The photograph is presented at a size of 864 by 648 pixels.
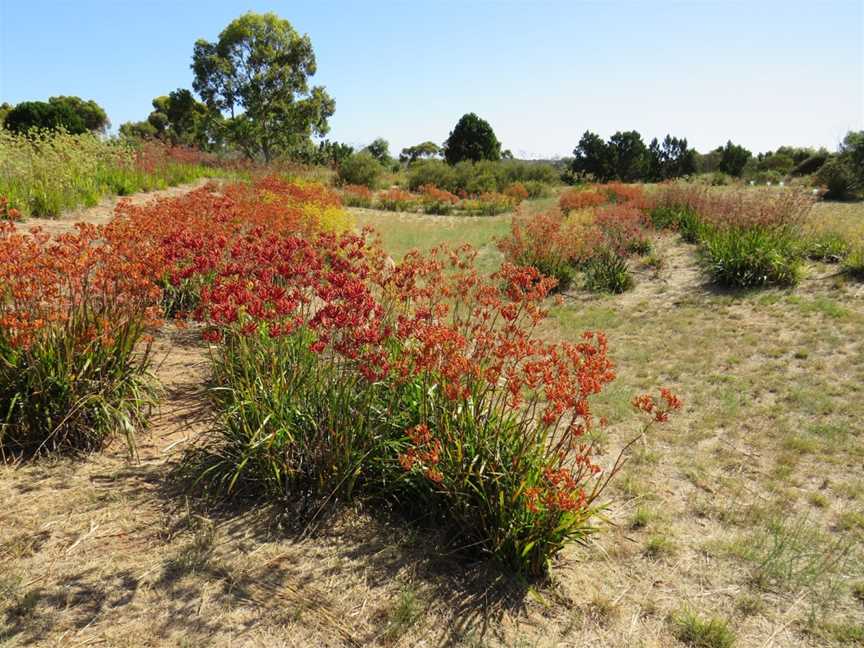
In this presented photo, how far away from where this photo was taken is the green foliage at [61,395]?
10.8 feet

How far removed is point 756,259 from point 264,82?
30190mm

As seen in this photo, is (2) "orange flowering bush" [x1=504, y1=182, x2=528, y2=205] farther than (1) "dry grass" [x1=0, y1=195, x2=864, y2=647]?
Yes

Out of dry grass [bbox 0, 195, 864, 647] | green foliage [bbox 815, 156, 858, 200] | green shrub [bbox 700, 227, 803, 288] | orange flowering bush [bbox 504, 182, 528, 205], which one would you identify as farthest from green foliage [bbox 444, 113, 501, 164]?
dry grass [bbox 0, 195, 864, 647]

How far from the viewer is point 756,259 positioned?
815 cm

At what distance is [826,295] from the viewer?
7.45 meters

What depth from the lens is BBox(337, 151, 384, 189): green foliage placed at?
25.3 metres

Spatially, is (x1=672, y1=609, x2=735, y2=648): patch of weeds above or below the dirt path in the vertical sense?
below

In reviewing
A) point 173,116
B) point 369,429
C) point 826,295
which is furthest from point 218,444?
point 173,116

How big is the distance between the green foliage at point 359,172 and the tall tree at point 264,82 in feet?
25.1

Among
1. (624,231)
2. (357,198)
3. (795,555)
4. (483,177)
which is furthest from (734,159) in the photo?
(795,555)

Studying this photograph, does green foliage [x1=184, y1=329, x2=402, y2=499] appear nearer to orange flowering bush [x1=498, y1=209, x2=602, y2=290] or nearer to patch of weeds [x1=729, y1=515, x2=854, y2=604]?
patch of weeds [x1=729, y1=515, x2=854, y2=604]

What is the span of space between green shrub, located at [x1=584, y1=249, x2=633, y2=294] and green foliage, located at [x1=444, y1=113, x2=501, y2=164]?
22388 millimetres

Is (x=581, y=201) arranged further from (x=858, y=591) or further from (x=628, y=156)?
(x=628, y=156)

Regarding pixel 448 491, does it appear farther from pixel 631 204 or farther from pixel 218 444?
pixel 631 204
